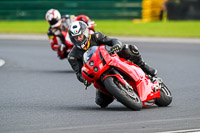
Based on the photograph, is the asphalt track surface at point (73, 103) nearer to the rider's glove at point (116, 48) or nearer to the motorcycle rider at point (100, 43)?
the motorcycle rider at point (100, 43)

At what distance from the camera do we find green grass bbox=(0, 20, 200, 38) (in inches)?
992

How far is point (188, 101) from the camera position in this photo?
28.6 ft

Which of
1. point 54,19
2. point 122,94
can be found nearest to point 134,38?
point 54,19

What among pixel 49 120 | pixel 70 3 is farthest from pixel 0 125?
pixel 70 3

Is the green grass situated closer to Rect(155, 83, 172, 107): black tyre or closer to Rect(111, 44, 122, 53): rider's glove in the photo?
Rect(155, 83, 172, 107): black tyre

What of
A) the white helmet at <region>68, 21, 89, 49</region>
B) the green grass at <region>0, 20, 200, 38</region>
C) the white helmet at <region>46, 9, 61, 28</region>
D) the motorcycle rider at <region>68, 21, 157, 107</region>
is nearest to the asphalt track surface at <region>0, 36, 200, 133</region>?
the motorcycle rider at <region>68, 21, 157, 107</region>

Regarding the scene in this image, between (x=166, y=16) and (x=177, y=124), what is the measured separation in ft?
81.8

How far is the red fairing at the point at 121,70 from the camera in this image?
7.59 metres

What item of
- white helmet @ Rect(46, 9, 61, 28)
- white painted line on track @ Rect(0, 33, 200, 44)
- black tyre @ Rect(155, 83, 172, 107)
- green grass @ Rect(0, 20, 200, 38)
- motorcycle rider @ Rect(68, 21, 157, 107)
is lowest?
green grass @ Rect(0, 20, 200, 38)

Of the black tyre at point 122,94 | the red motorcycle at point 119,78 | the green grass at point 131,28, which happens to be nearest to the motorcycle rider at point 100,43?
the red motorcycle at point 119,78

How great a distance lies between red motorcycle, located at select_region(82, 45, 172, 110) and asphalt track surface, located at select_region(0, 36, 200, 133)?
0.65 feet

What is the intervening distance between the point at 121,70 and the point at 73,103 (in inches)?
57.4

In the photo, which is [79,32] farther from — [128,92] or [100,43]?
[128,92]

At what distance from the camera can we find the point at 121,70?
773cm
